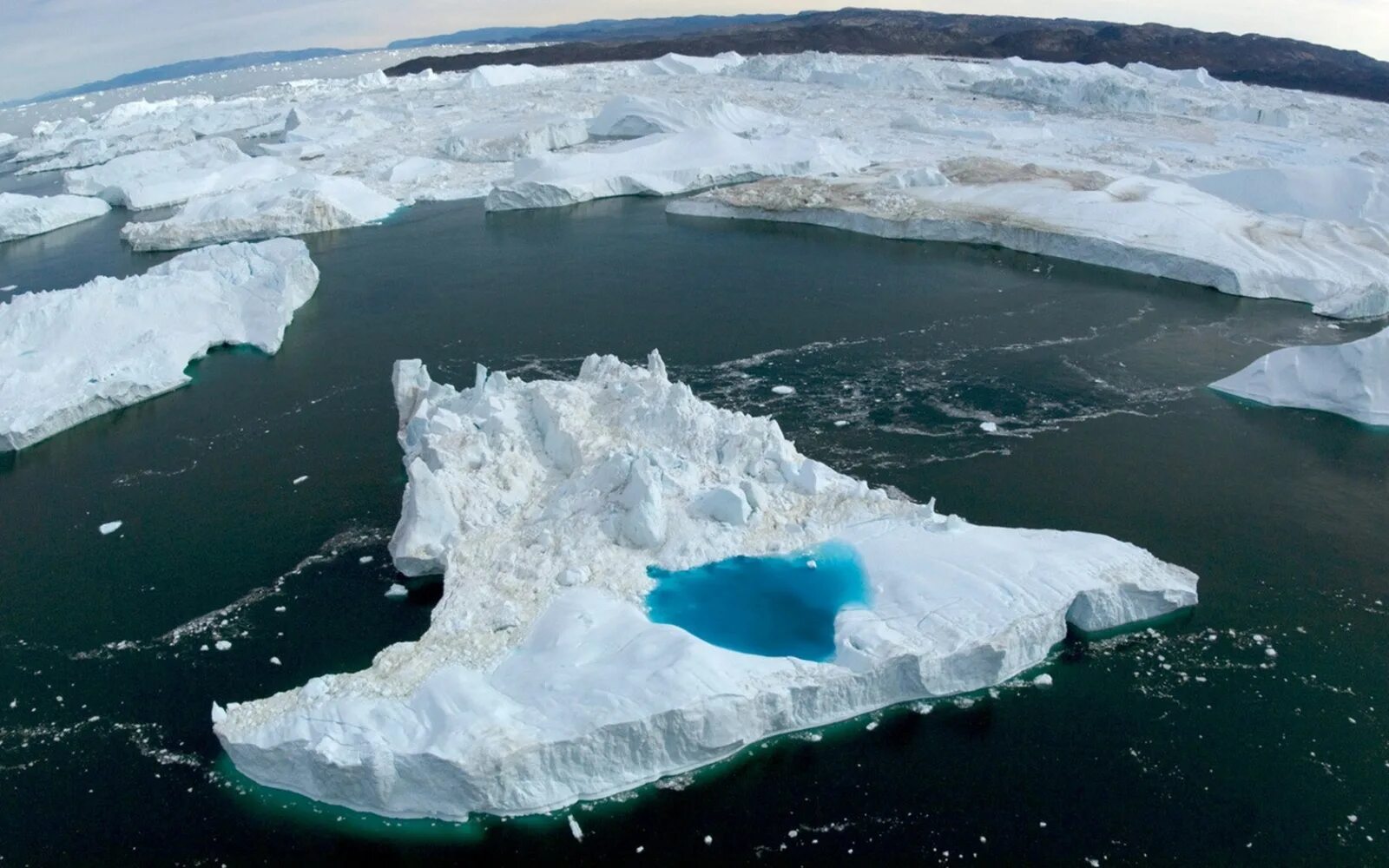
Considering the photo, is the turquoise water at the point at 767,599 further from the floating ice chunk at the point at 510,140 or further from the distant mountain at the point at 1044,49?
the distant mountain at the point at 1044,49

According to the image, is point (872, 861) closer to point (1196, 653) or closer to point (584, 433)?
point (1196, 653)

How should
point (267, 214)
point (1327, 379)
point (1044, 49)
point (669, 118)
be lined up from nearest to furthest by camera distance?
point (1327, 379), point (267, 214), point (669, 118), point (1044, 49)

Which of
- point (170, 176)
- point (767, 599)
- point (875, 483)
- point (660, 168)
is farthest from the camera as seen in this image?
point (170, 176)

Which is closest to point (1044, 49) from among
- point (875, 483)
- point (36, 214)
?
point (36, 214)

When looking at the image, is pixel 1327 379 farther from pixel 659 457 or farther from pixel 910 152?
pixel 910 152

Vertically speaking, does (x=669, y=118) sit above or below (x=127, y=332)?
above

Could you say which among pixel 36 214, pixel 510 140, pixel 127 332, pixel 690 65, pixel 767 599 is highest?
pixel 690 65

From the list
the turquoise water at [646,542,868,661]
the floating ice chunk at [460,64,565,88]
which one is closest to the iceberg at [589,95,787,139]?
the floating ice chunk at [460,64,565,88]
